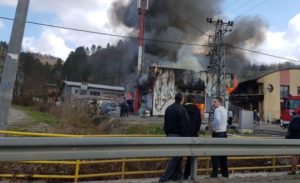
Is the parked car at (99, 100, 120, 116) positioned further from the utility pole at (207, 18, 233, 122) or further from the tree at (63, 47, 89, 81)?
the tree at (63, 47, 89, 81)

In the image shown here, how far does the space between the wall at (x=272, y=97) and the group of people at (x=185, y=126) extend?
49.1m

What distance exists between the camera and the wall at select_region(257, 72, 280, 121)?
5484 centimetres

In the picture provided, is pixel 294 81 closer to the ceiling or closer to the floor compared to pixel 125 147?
closer to the ceiling

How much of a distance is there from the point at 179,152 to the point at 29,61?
71.6 metres

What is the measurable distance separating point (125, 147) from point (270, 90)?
5246 centimetres

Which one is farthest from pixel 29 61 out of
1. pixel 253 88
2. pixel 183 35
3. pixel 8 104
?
pixel 8 104

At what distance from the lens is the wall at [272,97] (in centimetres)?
5484

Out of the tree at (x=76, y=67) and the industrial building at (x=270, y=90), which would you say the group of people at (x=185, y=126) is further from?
the tree at (x=76, y=67)

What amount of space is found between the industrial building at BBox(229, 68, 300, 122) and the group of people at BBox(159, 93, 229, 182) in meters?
48.6

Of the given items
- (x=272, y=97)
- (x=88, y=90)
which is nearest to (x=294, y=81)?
(x=272, y=97)

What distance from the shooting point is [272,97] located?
55156 mm

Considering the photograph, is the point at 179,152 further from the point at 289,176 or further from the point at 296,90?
the point at 296,90

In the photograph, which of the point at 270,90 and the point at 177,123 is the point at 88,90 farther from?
the point at 177,123

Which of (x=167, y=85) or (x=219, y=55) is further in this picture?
(x=167, y=85)
